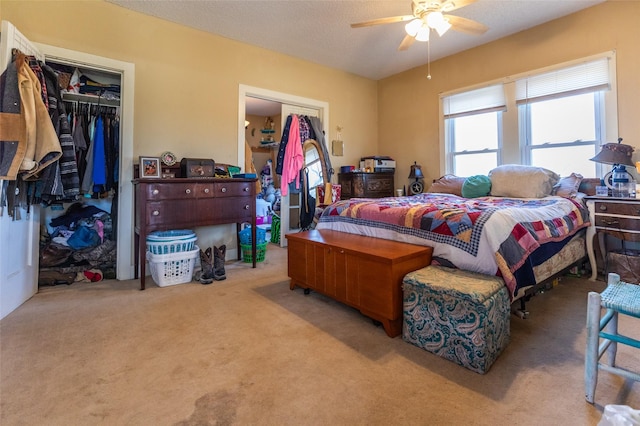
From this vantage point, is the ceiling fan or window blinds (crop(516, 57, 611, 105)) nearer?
the ceiling fan

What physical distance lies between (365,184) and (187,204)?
8.80 ft

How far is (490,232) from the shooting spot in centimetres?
174

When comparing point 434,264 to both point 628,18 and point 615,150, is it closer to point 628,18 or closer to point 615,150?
point 615,150

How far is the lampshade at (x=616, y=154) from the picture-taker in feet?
9.20

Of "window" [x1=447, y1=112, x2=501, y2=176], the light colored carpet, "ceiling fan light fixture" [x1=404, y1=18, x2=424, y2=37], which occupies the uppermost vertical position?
"ceiling fan light fixture" [x1=404, y1=18, x2=424, y2=37]

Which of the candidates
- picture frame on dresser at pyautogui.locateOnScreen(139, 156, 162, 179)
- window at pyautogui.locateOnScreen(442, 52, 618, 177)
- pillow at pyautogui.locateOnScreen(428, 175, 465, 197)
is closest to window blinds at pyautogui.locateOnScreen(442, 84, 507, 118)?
window at pyautogui.locateOnScreen(442, 52, 618, 177)

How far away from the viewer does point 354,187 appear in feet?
15.4

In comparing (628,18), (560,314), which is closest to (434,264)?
(560,314)

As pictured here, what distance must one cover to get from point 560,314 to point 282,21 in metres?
3.76

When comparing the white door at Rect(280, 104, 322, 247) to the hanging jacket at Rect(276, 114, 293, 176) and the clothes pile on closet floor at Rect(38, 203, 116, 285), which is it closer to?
the hanging jacket at Rect(276, 114, 293, 176)

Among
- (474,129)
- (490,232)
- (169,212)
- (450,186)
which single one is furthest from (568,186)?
(169,212)

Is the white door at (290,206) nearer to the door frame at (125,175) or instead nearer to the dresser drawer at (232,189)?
the dresser drawer at (232,189)

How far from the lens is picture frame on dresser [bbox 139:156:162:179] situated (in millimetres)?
2947

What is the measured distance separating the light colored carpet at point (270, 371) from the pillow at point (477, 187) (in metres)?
1.45
